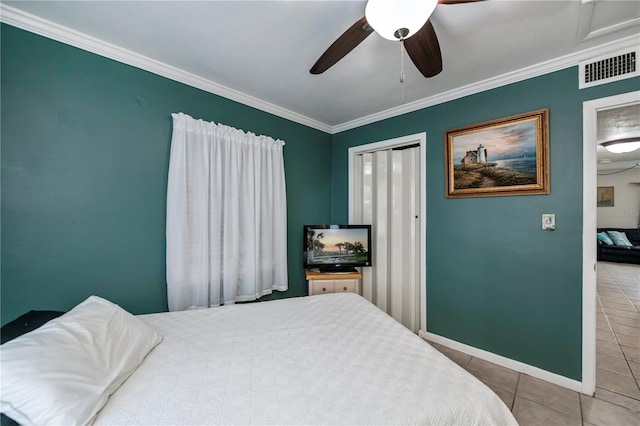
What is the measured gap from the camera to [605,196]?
6.92 metres

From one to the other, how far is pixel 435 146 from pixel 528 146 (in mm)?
778

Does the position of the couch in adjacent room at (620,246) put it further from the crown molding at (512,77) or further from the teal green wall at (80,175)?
the teal green wall at (80,175)

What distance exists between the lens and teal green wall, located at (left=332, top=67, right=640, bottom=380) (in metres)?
1.97

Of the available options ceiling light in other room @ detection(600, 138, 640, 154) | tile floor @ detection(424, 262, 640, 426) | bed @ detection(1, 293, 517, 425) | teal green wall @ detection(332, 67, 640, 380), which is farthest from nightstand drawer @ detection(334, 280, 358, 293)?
ceiling light in other room @ detection(600, 138, 640, 154)

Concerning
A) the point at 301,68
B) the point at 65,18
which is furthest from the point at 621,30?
the point at 65,18

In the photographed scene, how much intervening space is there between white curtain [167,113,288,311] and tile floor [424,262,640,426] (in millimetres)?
2087

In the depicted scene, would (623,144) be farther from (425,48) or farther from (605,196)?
(425,48)

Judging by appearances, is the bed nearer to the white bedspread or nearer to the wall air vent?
the white bedspread

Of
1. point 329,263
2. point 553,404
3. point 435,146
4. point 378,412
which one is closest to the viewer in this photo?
point 378,412

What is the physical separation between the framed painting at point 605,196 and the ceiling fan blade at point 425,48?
28.9ft

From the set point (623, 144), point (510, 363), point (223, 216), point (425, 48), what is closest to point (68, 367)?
point (223, 216)

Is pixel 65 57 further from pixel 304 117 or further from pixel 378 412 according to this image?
pixel 378 412

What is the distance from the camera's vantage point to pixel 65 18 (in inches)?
62.4

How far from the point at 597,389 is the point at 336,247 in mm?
2409
